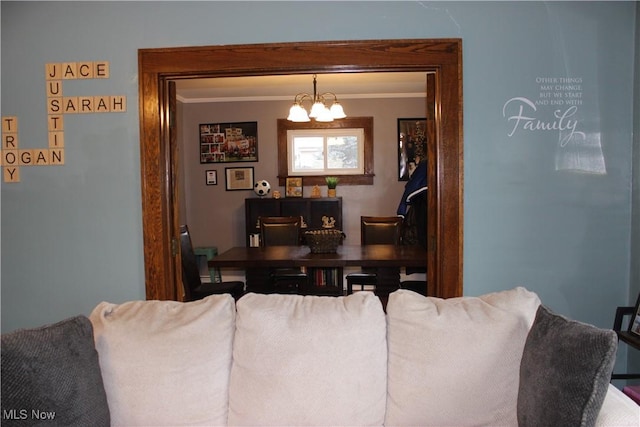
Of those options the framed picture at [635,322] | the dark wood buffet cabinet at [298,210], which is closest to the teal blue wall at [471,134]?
the framed picture at [635,322]

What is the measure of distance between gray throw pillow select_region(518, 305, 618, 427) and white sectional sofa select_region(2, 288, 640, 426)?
43mm

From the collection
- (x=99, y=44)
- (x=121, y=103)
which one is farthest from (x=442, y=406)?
(x=99, y=44)

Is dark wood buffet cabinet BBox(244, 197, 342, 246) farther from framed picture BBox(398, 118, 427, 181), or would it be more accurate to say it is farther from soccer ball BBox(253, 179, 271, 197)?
framed picture BBox(398, 118, 427, 181)

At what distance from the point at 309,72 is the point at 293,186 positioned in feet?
12.3

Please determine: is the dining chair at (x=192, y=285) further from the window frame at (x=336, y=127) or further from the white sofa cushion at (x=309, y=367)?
the window frame at (x=336, y=127)

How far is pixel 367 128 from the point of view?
20.3 ft

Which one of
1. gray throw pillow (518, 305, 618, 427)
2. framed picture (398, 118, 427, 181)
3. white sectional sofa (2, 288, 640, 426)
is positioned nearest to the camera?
gray throw pillow (518, 305, 618, 427)

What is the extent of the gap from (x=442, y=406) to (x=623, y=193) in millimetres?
1750

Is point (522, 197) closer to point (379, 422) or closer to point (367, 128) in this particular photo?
point (379, 422)

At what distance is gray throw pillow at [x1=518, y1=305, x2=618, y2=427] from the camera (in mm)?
1168

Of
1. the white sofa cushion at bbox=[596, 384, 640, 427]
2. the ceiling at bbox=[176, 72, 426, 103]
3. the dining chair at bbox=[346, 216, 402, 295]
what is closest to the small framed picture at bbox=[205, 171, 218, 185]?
the ceiling at bbox=[176, 72, 426, 103]

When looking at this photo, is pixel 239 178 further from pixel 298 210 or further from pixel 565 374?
pixel 565 374

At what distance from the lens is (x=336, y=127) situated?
622 centimetres

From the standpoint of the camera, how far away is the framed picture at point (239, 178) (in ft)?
20.8
